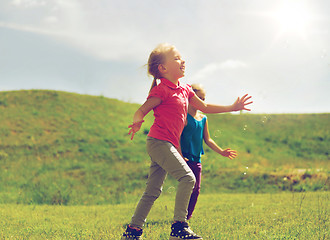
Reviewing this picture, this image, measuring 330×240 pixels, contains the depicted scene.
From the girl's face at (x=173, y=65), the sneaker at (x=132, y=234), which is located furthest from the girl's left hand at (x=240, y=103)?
the sneaker at (x=132, y=234)

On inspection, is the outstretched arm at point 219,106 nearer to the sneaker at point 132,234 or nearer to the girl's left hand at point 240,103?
the girl's left hand at point 240,103

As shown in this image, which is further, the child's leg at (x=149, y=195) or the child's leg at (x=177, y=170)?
the child's leg at (x=149, y=195)

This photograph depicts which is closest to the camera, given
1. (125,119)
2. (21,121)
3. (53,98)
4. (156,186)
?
(156,186)

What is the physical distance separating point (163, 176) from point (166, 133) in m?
0.60

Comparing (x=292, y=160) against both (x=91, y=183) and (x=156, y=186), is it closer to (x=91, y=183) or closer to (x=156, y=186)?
(x=91, y=183)

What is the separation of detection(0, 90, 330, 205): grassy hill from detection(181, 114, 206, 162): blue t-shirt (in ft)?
9.37

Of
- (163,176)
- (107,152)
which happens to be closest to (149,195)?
(163,176)

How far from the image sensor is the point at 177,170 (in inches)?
154

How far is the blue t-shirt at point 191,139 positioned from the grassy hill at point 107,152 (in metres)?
2.86

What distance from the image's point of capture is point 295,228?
4.68m

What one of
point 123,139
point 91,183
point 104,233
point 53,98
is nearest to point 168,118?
point 104,233

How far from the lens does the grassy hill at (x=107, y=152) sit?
1326cm

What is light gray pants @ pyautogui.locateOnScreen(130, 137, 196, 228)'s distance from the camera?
3896 millimetres

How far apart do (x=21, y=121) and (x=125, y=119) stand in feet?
21.8
